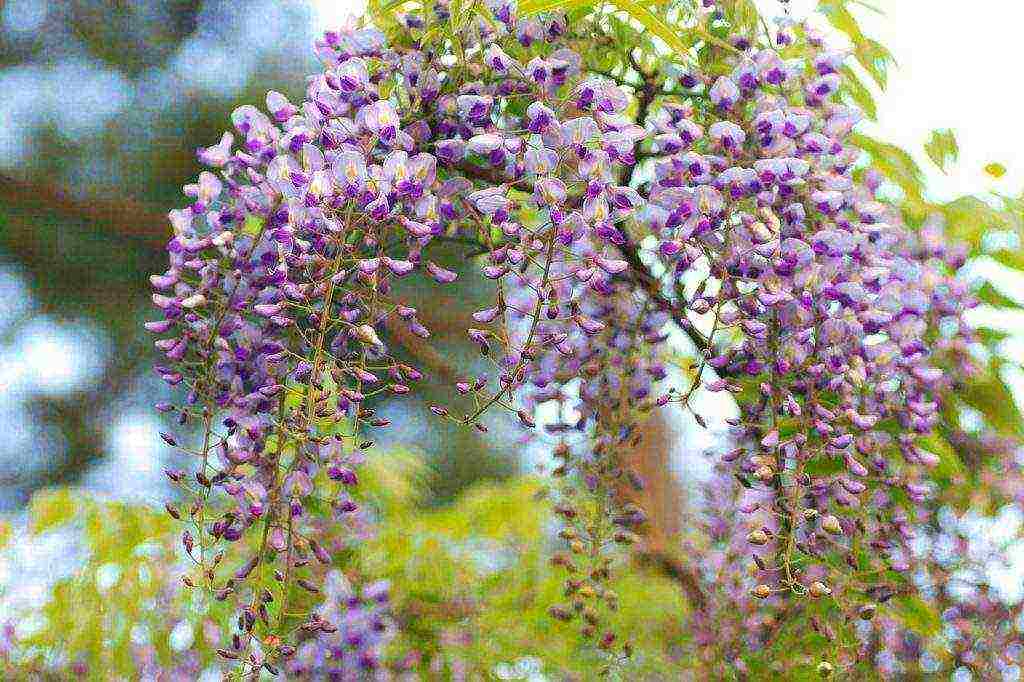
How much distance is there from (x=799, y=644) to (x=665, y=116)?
62 centimetres

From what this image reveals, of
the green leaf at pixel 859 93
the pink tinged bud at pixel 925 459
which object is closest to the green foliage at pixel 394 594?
the pink tinged bud at pixel 925 459

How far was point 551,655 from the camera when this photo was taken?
4.76 ft

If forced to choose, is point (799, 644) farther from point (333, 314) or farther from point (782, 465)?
point (333, 314)

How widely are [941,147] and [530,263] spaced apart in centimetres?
74

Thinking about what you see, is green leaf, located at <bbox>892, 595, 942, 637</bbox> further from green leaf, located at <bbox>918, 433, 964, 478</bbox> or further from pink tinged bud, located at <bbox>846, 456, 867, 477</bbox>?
pink tinged bud, located at <bbox>846, 456, 867, 477</bbox>

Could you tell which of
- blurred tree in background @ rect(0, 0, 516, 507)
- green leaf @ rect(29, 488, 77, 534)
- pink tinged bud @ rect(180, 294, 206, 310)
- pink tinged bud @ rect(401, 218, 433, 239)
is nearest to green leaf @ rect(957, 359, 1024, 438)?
pink tinged bud @ rect(401, 218, 433, 239)

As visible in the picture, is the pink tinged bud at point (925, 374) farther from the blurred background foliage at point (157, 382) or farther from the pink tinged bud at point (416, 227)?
the pink tinged bud at point (416, 227)

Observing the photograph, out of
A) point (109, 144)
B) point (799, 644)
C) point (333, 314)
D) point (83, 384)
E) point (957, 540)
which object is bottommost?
point (83, 384)

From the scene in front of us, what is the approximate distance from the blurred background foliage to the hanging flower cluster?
0.25ft

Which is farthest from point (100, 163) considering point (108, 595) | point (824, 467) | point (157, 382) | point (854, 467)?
point (854, 467)

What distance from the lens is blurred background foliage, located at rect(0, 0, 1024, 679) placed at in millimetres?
1289

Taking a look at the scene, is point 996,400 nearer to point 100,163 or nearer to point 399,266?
point 399,266

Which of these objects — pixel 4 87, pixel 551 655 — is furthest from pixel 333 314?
pixel 4 87

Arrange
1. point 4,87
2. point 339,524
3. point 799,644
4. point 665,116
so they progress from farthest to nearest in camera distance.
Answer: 1. point 4,87
2. point 339,524
3. point 799,644
4. point 665,116
